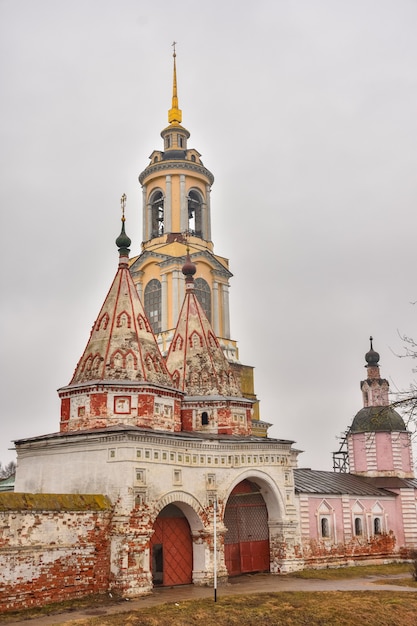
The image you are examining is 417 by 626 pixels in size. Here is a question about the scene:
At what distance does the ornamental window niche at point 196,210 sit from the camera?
40156 mm

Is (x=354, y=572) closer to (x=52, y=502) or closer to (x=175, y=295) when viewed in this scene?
(x=52, y=502)

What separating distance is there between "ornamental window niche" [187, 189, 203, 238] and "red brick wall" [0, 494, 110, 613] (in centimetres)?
2393

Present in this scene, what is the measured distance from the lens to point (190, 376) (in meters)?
25.0

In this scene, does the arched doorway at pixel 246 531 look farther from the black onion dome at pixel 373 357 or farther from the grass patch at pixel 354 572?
the black onion dome at pixel 373 357

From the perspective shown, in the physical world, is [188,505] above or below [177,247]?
below

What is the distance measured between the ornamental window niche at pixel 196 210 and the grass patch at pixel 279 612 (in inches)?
994

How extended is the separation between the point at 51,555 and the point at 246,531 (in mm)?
8594

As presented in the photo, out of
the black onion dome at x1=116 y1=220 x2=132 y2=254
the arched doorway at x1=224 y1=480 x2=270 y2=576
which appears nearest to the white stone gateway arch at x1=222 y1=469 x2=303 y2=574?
the arched doorway at x1=224 y1=480 x2=270 y2=576

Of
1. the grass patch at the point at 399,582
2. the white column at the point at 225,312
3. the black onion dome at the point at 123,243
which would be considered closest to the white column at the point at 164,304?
the white column at the point at 225,312

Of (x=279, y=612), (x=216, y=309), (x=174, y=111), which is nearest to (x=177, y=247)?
(x=216, y=309)

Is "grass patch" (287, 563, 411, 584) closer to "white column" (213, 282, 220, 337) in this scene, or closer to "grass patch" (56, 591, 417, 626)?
"grass patch" (56, 591, 417, 626)

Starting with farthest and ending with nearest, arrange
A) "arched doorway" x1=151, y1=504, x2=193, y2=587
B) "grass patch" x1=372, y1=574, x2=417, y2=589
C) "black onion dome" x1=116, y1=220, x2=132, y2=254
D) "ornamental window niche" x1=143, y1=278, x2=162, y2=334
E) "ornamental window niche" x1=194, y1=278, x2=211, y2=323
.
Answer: "ornamental window niche" x1=194, y1=278, x2=211, y2=323, "ornamental window niche" x1=143, y1=278, x2=162, y2=334, "black onion dome" x1=116, y1=220, x2=132, y2=254, "grass patch" x1=372, y1=574, x2=417, y2=589, "arched doorway" x1=151, y1=504, x2=193, y2=587

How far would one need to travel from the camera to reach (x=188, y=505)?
2088 centimetres

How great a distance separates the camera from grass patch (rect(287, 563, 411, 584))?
23220mm
